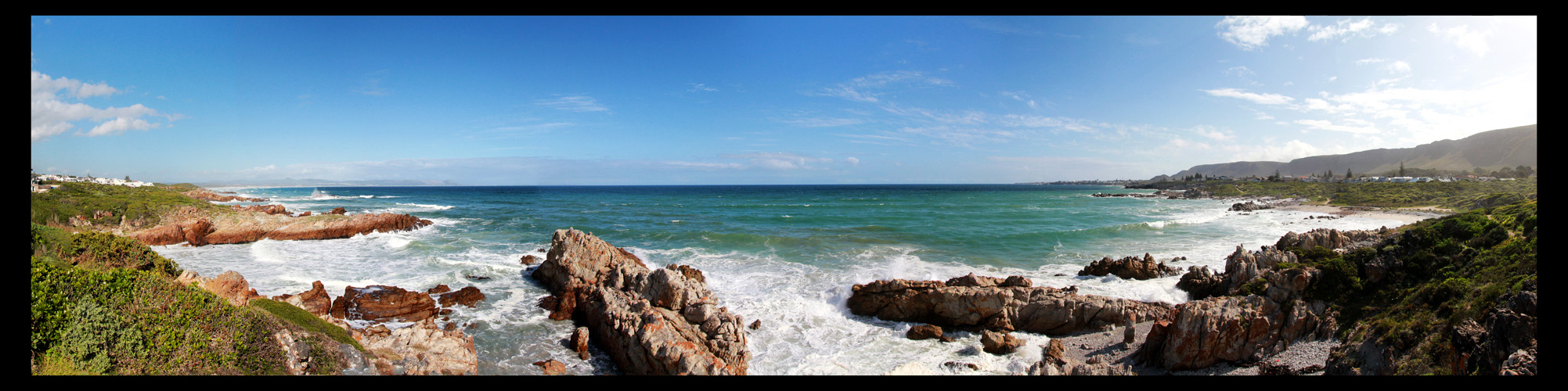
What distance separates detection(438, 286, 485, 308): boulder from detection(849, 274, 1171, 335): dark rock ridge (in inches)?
399

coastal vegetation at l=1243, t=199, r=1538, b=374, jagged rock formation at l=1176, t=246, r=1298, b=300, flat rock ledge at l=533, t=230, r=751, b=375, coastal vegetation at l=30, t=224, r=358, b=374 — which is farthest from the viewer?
jagged rock formation at l=1176, t=246, r=1298, b=300

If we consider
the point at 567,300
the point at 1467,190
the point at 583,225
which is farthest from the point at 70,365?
the point at 1467,190

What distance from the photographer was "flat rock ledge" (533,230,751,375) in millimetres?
8656

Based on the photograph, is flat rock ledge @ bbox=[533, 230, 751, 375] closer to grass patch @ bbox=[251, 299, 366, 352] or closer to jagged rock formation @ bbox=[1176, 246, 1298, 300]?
grass patch @ bbox=[251, 299, 366, 352]

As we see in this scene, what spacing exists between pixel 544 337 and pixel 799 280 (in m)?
7.39

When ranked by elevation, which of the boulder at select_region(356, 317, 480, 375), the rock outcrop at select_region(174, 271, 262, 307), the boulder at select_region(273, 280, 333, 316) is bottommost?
the boulder at select_region(356, 317, 480, 375)

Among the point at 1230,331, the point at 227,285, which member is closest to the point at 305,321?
the point at 227,285

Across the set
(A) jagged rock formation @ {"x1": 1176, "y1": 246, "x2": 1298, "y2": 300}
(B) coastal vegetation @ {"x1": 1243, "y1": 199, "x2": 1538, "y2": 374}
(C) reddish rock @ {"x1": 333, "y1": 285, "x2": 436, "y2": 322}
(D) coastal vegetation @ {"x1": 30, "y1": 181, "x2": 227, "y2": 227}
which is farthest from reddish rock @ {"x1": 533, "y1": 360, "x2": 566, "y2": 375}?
(D) coastal vegetation @ {"x1": 30, "y1": 181, "x2": 227, "y2": 227}

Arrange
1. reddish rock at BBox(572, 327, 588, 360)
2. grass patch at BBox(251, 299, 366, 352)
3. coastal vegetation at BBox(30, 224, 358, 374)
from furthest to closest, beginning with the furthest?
reddish rock at BBox(572, 327, 588, 360)
grass patch at BBox(251, 299, 366, 352)
coastal vegetation at BBox(30, 224, 358, 374)

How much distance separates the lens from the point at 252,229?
23828 millimetres

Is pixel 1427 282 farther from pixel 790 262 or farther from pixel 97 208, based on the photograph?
pixel 97 208

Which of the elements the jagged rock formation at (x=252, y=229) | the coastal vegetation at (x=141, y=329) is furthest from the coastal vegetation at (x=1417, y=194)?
the jagged rock formation at (x=252, y=229)

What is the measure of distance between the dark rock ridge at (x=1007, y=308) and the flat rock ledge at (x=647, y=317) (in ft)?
13.2
